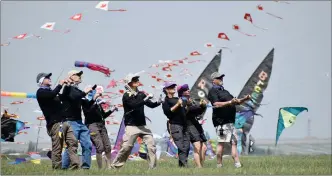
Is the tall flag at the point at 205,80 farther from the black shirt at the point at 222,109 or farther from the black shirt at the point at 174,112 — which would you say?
the black shirt at the point at 174,112

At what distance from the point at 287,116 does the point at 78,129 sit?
683 cm

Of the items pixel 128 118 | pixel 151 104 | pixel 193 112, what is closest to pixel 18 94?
pixel 128 118

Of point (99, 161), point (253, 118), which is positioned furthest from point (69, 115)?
point (253, 118)

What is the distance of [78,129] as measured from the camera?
685 inches

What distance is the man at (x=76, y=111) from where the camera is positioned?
17.2 meters

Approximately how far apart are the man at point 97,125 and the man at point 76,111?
99 centimetres

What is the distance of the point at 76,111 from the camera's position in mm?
17406

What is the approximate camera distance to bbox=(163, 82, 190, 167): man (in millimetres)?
18219

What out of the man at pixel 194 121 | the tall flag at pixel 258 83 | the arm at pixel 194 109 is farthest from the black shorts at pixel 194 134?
the tall flag at pixel 258 83

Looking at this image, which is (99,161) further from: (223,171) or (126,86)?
(223,171)

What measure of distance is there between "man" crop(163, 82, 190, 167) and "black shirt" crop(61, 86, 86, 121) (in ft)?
6.61

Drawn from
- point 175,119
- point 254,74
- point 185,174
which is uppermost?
point 254,74

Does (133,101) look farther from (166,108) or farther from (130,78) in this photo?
(166,108)

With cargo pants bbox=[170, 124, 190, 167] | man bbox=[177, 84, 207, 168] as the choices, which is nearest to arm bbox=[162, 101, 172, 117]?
cargo pants bbox=[170, 124, 190, 167]
